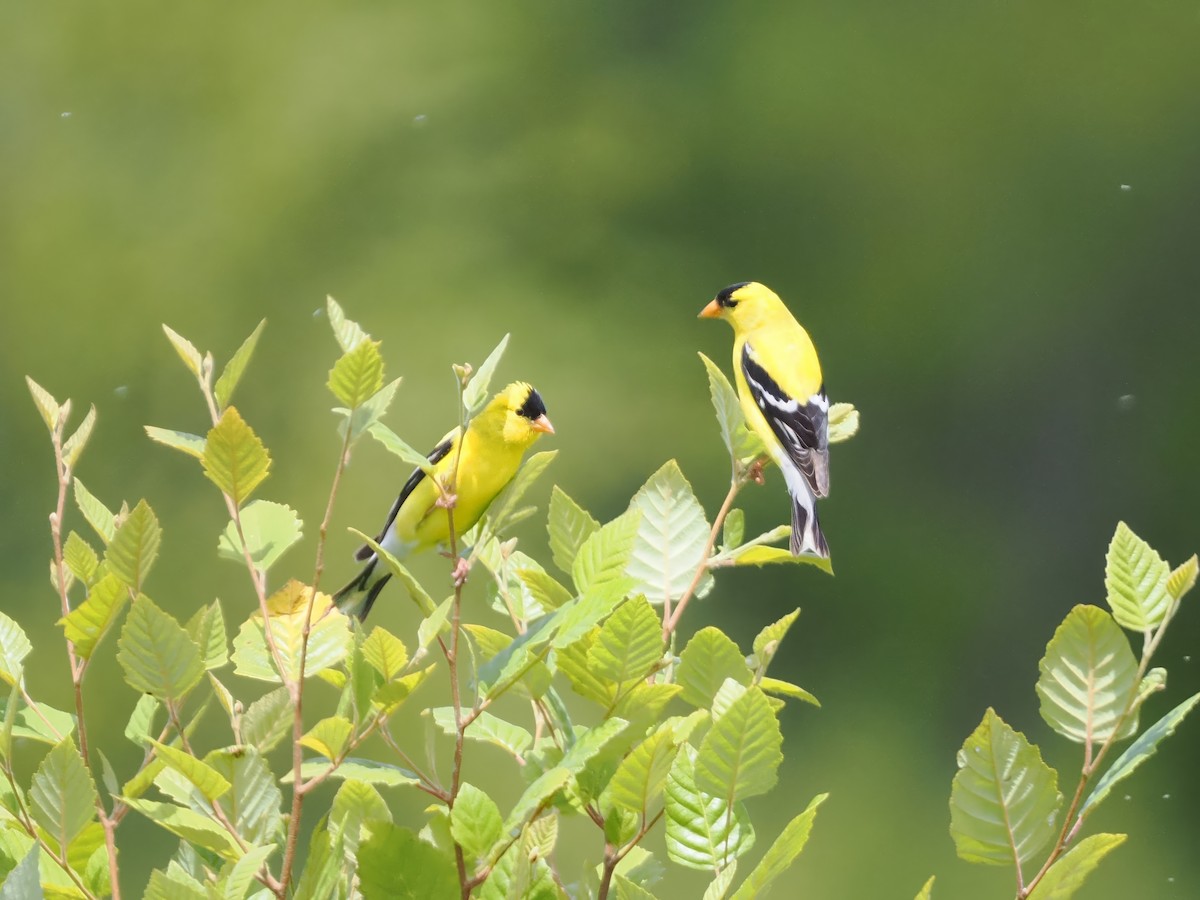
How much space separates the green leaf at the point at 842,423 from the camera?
25.2 inches

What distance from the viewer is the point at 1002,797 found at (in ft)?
1.35

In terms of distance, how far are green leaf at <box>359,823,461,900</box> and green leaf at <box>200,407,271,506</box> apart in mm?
100

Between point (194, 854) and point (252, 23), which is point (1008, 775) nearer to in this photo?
point (194, 854)

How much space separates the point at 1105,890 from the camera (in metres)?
3.49

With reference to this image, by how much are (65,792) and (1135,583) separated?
305 mm

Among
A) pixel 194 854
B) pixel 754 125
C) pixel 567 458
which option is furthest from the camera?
pixel 754 125

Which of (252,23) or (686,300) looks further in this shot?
(252,23)

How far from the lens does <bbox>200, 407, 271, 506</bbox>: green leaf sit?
16.3 inches

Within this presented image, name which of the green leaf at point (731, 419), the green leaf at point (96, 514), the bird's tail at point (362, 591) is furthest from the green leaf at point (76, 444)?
the bird's tail at point (362, 591)

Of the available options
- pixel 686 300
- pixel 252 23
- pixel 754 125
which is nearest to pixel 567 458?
pixel 686 300

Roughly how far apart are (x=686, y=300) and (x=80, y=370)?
69.5 inches

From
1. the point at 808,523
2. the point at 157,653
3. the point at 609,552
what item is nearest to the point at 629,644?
the point at 609,552

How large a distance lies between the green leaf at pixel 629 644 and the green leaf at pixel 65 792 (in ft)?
0.48

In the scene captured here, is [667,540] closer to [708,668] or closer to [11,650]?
[708,668]
